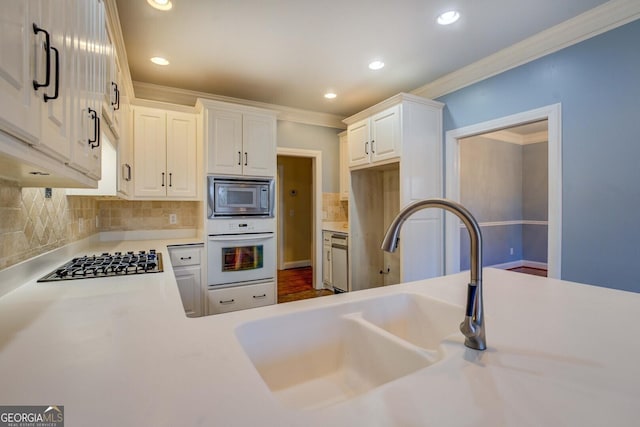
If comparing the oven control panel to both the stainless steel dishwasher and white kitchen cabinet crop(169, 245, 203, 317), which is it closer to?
white kitchen cabinet crop(169, 245, 203, 317)

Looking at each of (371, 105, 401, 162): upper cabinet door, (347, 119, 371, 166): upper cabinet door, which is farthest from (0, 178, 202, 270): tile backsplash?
(371, 105, 401, 162): upper cabinet door

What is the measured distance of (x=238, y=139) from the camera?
2.93 meters

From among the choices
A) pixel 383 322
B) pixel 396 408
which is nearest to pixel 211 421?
pixel 396 408

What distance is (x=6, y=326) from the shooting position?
848 mm

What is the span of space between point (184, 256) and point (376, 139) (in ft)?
7.73

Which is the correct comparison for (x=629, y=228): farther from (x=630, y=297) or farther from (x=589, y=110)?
(x=630, y=297)

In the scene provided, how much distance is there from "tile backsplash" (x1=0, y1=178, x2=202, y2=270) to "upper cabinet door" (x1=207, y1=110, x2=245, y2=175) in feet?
1.92

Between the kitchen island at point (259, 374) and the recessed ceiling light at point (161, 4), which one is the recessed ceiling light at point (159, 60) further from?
the kitchen island at point (259, 374)

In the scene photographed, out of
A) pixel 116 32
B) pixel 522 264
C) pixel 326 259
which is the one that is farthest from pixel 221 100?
pixel 522 264

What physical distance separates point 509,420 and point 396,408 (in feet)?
0.57

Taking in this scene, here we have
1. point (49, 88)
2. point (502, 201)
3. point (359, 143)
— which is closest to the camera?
point (49, 88)

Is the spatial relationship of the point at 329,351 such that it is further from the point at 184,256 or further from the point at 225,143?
the point at 225,143

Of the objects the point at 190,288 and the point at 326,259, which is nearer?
the point at 190,288

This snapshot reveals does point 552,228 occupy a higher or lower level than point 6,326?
higher
